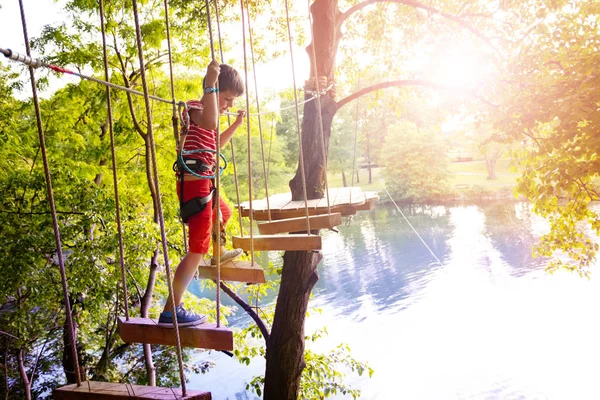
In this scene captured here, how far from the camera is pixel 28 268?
454 centimetres

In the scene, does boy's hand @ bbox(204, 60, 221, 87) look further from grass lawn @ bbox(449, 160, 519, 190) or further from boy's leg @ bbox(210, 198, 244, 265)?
grass lawn @ bbox(449, 160, 519, 190)

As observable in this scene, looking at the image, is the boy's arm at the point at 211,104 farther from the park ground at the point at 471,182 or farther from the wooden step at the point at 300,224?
the park ground at the point at 471,182

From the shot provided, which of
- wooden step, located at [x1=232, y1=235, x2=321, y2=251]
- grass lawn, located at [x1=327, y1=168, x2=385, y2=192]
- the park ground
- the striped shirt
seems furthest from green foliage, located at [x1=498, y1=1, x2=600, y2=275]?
grass lawn, located at [x1=327, y1=168, x2=385, y2=192]

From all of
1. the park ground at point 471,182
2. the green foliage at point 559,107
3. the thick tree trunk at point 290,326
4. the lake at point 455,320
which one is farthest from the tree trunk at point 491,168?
the thick tree trunk at point 290,326

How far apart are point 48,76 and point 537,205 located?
6.90m

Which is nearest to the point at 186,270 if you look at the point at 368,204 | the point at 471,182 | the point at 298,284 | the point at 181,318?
the point at 181,318

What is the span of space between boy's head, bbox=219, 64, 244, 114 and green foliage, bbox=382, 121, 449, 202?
935 inches

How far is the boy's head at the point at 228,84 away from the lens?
214cm

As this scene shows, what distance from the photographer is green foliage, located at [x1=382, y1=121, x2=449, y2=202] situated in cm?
2519

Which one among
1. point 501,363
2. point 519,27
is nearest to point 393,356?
point 501,363

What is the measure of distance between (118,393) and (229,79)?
1356 mm

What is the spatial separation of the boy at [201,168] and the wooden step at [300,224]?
31.0 inches

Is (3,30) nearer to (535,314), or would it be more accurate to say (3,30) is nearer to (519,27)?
(519,27)

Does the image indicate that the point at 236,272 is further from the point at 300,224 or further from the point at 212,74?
the point at 212,74
